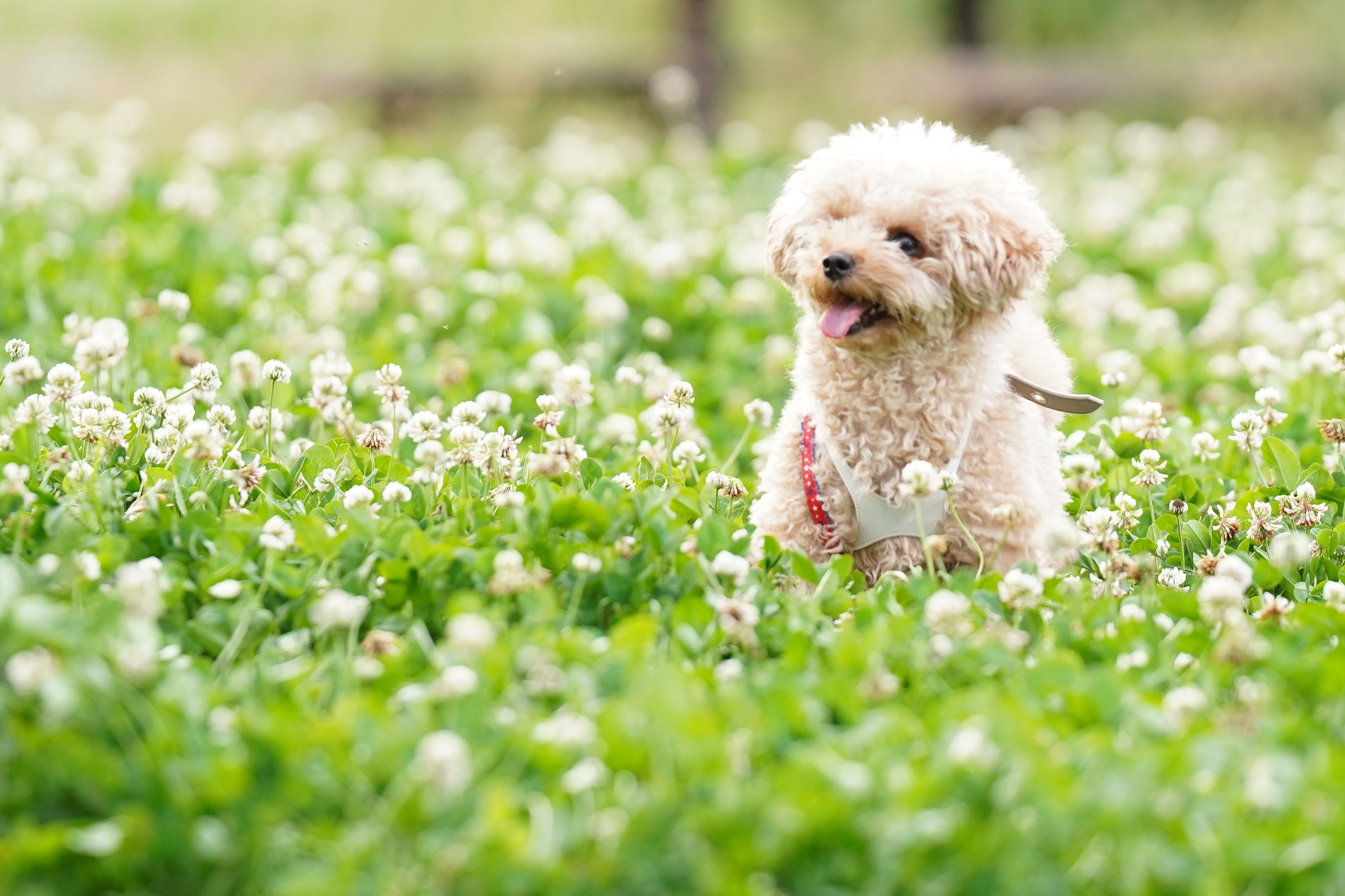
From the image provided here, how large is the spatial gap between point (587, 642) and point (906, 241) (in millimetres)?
1204

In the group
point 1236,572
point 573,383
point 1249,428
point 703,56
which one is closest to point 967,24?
point 703,56

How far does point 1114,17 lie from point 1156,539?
15.9m

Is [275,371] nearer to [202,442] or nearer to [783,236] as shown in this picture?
[202,442]

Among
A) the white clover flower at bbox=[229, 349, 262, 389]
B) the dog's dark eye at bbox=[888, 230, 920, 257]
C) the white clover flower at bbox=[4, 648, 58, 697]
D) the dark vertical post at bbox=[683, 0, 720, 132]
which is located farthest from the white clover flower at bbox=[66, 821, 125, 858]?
the dark vertical post at bbox=[683, 0, 720, 132]

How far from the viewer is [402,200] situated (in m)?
8.48

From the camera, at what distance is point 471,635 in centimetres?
253

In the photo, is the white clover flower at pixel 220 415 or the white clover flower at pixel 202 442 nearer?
the white clover flower at pixel 202 442

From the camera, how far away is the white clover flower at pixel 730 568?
10.3 ft

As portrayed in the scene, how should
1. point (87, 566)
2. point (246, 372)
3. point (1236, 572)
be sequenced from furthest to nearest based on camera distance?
point (246, 372), point (1236, 572), point (87, 566)

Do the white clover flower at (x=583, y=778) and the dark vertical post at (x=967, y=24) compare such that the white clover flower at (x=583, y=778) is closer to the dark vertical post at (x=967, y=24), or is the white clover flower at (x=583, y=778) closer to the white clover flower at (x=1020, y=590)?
the white clover flower at (x=1020, y=590)

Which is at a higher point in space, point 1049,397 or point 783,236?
point 783,236

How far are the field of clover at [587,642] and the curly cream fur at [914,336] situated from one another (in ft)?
0.60

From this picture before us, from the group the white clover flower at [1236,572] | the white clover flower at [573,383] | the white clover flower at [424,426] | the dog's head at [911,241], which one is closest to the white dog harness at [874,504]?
the dog's head at [911,241]

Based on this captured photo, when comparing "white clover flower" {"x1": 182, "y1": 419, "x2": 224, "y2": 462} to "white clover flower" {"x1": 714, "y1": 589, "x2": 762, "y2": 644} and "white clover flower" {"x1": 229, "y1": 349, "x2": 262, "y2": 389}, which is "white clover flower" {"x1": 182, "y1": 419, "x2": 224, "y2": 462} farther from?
"white clover flower" {"x1": 714, "y1": 589, "x2": 762, "y2": 644}
